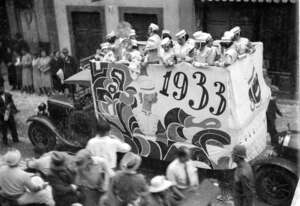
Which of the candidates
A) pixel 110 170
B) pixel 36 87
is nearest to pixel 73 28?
pixel 36 87

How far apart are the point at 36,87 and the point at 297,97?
7431 millimetres

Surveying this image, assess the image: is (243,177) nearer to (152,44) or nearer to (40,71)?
(152,44)

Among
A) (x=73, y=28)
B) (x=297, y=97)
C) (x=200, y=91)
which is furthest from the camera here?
(x=73, y=28)

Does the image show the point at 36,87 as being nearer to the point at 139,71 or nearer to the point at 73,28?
the point at 73,28

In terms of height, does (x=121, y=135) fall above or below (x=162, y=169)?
above

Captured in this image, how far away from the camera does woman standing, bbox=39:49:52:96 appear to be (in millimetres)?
14727

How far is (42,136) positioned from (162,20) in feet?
19.0

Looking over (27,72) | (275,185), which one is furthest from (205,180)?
(27,72)

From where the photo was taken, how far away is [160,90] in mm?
8836

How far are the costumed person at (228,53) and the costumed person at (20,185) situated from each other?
11.2 feet

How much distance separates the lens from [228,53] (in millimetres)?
8258

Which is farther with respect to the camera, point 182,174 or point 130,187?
point 182,174

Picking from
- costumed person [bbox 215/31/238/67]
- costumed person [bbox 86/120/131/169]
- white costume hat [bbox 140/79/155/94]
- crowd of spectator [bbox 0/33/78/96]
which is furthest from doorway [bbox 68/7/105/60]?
costumed person [bbox 86/120/131/169]

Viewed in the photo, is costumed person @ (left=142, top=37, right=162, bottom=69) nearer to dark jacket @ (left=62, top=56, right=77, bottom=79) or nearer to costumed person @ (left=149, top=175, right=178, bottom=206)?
costumed person @ (left=149, top=175, right=178, bottom=206)
